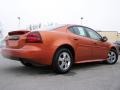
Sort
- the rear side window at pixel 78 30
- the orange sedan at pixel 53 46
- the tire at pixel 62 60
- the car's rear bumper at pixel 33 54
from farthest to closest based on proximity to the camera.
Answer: the rear side window at pixel 78 30
the tire at pixel 62 60
the orange sedan at pixel 53 46
the car's rear bumper at pixel 33 54

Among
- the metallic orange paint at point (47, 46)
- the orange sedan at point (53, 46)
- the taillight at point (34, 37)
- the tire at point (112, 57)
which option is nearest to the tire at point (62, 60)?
the orange sedan at point (53, 46)

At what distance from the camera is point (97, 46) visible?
9633 millimetres

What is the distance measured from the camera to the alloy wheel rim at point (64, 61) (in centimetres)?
793

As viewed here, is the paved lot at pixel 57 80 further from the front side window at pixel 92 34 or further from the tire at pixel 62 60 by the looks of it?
the front side window at pixel 92 34

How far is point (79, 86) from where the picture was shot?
6285 millimetres

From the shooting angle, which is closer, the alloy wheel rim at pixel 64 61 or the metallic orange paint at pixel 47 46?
the metallic orange paint at pixel 47 46

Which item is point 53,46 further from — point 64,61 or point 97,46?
point 97,46

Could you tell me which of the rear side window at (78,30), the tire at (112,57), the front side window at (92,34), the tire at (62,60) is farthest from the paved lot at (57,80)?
the tire at (112,57)

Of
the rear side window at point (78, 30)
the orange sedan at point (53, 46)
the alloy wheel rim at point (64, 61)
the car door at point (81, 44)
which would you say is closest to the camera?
the orange sedan at point (53, 46)

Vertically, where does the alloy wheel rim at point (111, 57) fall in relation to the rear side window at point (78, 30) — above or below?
below

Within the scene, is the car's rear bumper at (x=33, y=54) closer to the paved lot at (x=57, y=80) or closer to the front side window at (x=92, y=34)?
the paved lot at (x=57, y=80)

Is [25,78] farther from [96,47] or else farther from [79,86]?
[96,47]

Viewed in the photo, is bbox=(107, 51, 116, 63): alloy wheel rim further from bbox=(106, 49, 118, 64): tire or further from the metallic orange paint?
the metallic orange paint

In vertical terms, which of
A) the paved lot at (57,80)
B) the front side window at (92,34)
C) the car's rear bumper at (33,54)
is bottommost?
the paved lot at (57,80)
